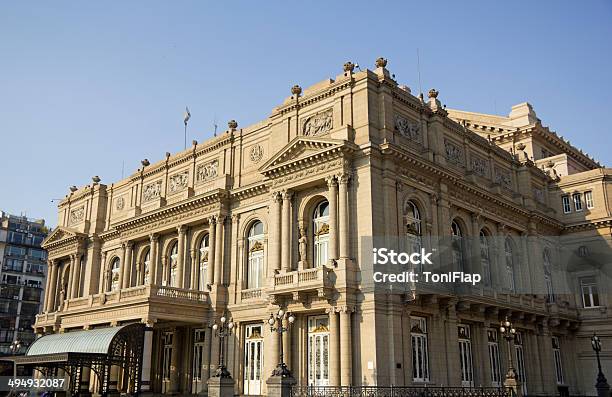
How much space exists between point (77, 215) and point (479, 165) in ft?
115

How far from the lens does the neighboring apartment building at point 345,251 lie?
104 ft

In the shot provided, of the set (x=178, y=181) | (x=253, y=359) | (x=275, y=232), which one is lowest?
(x=253, y=359)

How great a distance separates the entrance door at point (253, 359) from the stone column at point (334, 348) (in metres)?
6.70

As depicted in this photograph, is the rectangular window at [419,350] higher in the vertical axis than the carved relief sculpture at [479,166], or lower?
lower

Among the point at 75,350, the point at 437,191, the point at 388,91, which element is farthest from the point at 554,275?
the point at 75,350

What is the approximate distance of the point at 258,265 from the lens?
1497 inches

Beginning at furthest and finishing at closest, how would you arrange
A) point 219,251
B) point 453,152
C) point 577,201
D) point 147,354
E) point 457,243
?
1. point 577,201
2. point 453,152
3. point 219,251
4. point 457,243
5. point 147,354

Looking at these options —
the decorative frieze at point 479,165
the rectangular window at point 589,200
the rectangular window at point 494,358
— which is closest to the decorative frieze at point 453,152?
the decorative frieze at point 479,165

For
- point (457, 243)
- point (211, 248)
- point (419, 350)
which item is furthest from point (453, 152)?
point (211, 248)

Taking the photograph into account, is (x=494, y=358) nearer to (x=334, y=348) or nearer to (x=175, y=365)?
(x=334, y=348)

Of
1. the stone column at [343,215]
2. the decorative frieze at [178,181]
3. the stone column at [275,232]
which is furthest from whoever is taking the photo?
the decorative frieze at [178,181]

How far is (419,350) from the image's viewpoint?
32.2m

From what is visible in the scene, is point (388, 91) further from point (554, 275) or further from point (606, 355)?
point (606, 355)

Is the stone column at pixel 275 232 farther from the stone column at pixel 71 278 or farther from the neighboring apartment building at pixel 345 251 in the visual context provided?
the stone column at pixel 71 278
